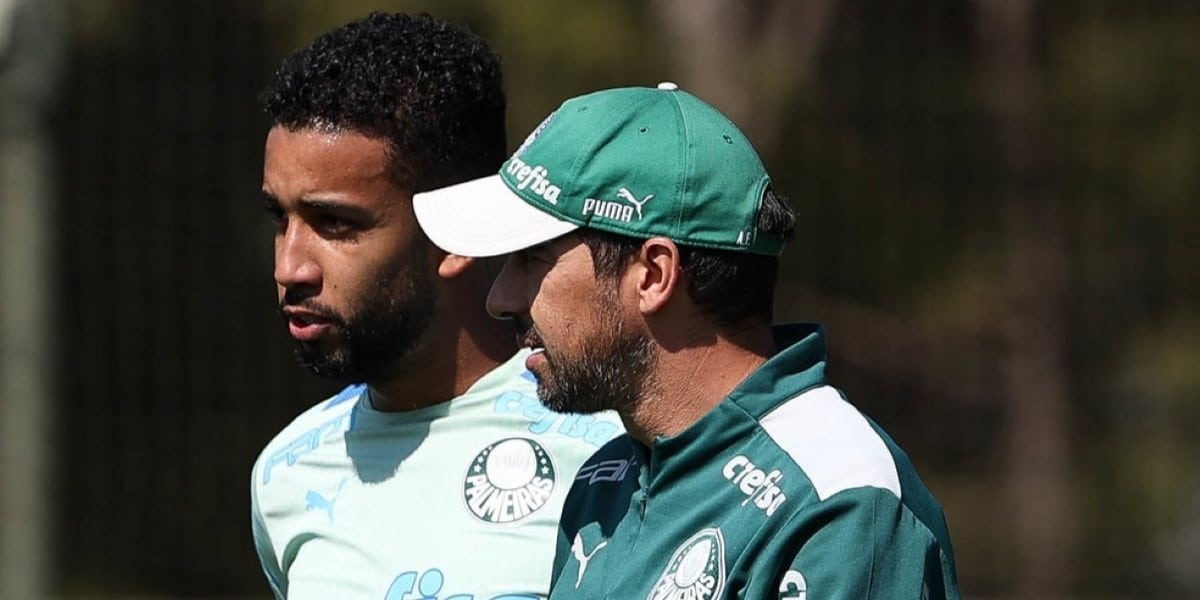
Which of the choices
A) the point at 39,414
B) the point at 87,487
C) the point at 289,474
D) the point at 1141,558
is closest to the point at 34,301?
the point at 39,414

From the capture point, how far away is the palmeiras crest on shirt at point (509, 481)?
3188 mm

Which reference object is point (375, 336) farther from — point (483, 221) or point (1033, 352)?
point (1033, 352)

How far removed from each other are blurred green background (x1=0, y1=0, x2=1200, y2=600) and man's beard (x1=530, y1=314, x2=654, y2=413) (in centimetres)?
492

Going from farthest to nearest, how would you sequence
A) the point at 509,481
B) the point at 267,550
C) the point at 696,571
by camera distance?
the point at 267,550
the point at 509,481
the point at 696,571

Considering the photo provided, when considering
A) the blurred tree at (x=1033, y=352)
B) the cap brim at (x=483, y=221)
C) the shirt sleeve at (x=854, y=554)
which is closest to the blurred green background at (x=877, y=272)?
the blurred tree at (x=1033, y=352)

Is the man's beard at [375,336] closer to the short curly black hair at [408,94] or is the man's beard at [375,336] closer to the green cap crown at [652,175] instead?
the short curly black hair at [408,94]

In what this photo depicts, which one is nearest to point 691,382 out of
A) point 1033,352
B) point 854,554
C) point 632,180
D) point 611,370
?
point 611,370

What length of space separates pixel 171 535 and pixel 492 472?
456 centimetres

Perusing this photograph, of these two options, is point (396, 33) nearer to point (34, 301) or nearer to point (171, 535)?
point (34, 301)

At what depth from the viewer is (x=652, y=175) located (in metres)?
2.73

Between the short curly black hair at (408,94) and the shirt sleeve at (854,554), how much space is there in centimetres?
106

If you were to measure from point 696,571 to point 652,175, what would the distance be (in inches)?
21.1

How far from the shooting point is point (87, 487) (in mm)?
7594

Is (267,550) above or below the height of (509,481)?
below
